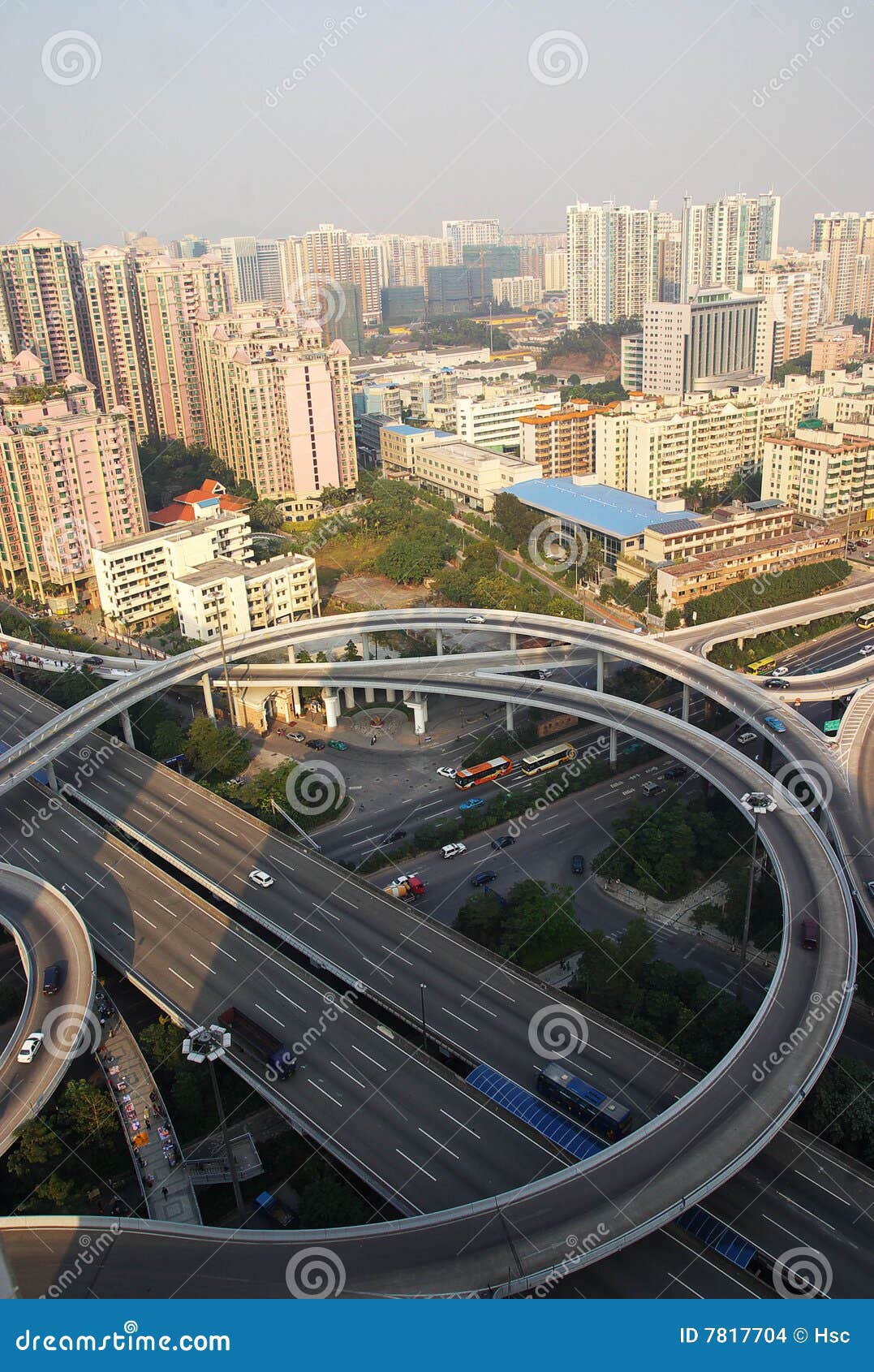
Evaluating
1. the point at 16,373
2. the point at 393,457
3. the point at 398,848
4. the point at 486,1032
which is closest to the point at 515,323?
the point at 393,457

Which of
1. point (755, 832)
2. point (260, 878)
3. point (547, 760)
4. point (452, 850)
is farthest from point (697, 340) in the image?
point (260, 878)

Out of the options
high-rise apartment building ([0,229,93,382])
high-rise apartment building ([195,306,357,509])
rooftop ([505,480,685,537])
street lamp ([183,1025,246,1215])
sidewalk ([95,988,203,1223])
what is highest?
high-rise apartment building ([0,229,93,382])

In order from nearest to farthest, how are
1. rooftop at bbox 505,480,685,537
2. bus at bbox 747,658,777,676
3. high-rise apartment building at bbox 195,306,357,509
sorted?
1. bus at bbox 747,658,777,676
2. rooftop at bbox 505,480,685,537
3. high-rise apartment building at bbox 195,306,357,509

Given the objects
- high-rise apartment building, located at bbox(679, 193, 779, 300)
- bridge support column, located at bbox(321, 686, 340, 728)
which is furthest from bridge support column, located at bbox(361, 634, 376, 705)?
high-rise apartment building, located at bbox(679, 193, 779, 300)

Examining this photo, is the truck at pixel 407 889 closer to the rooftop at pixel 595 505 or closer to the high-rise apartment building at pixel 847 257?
the rooftop at pixel 595 505

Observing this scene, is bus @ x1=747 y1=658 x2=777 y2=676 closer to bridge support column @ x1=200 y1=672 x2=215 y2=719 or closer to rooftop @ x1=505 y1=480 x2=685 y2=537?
rooftop @ x1=505 y1=480 x2=685 y2=537

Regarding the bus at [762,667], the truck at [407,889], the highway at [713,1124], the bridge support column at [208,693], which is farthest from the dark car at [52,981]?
the bus at [762,667]
